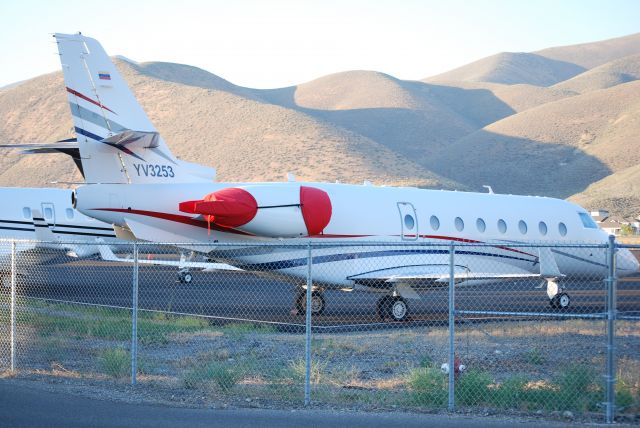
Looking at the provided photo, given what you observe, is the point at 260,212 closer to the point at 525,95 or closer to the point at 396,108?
the point at 396,108

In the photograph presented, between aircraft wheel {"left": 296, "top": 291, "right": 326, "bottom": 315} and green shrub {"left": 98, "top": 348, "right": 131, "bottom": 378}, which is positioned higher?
aircraft wheel {"left": 296, "top": 291, "right": 326, "bottom": 315}

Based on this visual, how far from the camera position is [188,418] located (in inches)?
424

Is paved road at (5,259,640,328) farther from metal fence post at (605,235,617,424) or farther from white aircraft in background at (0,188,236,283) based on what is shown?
metal fence post at (605,235,617,424)

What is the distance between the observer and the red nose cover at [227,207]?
63.7 ft

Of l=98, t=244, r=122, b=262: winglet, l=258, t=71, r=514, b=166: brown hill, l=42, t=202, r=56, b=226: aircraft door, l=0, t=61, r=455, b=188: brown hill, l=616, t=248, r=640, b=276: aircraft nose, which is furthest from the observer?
l=258, t=71, r=514, b=166: brown hill

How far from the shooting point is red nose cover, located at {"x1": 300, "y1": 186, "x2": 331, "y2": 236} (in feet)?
67.8

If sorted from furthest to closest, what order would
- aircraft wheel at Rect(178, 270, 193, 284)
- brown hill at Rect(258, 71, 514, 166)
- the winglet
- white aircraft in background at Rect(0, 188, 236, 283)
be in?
brown hill at Rect(258, 71, 514, 166) → aircraft wheel at Rect(178, 270, 193, 284) → white aircraft in background at Rect(0, 188, 236, 283) → the winglet

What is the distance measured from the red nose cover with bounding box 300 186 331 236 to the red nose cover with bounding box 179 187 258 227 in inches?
50.8

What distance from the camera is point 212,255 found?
20.5 meters

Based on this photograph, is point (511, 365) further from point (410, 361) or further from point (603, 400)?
point (603, 400)

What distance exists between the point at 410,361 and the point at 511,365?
1.64 metres

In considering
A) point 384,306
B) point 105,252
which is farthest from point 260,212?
point 105,252

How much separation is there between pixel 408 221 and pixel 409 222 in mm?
39

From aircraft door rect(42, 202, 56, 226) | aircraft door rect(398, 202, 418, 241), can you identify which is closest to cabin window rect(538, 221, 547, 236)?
aircraft door rect(398, 202, 418, 241)
